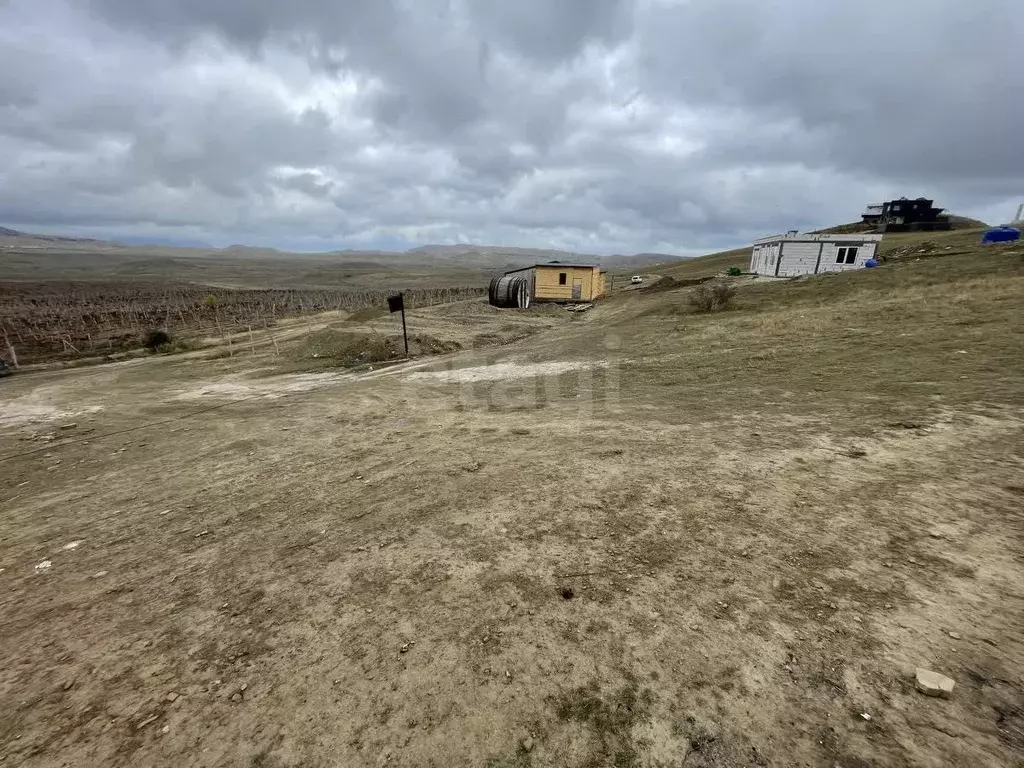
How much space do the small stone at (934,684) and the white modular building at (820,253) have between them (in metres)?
34.4

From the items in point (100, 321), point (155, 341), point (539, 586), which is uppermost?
point (539, 586)

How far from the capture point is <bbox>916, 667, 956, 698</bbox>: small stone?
104 inches

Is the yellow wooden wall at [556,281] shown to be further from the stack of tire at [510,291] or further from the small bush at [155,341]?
the small bush at [155,341]

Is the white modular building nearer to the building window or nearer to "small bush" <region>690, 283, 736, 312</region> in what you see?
the building window

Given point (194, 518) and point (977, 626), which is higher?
point (977, 626)

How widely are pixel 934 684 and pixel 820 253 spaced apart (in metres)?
35.0

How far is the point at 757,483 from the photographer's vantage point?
17.5 feet

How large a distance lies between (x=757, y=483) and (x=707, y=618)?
250 cm

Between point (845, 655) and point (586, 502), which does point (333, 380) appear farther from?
point (845, 655)

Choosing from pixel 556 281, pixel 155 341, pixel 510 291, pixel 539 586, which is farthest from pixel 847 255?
pixel 155 341

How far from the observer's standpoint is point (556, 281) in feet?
118

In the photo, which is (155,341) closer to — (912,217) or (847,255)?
(847,255)

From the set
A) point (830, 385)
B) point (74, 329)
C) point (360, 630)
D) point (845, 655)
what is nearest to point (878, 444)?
point (830, 385)

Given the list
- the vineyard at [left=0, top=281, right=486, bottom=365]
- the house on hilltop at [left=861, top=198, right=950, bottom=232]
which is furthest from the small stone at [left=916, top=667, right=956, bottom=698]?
the house on hilltop at [left=861, top=198, right=950, bottom=232]
